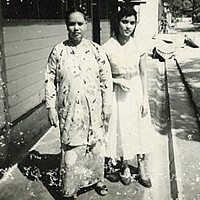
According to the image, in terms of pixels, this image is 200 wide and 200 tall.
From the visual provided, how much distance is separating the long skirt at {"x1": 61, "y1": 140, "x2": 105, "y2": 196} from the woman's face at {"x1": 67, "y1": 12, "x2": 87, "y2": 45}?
3.10ft

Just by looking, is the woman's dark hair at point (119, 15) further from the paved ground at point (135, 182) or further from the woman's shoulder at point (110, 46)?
the paved ground at point (135, 182)

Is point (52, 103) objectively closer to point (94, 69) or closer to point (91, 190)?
point (94, 69)

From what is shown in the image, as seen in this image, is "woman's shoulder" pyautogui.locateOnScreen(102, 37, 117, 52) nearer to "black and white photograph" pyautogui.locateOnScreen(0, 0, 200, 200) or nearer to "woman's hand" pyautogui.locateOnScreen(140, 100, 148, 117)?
"black and white photograph" pyautogui.locateOnScreen(0, 0, 200, 200)

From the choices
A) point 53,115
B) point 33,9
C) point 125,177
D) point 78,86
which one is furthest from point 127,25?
point 33,9

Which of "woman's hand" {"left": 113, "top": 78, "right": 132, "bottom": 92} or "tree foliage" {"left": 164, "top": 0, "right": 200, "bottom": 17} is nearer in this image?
"woman's hand" {"left": 113, "top": 78, "right": 132, "bottom": 92}

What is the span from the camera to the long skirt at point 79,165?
3070mm

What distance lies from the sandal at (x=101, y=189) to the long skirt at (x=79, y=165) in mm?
134

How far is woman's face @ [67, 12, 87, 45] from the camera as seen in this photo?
2.82m

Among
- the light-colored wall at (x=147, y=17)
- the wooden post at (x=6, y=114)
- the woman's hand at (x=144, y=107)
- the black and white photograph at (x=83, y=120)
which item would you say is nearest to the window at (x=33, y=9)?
the black and white photograph at (x=83, y=120)

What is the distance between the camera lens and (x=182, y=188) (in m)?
3.43

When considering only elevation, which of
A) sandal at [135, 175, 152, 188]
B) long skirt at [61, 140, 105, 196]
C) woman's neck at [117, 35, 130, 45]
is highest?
woman's neck at [117, 35, 130, 45]

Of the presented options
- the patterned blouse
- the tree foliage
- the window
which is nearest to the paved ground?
the patterned blouse

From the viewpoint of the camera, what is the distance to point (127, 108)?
3.33 meters

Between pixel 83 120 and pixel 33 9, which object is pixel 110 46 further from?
pixel 33 9
